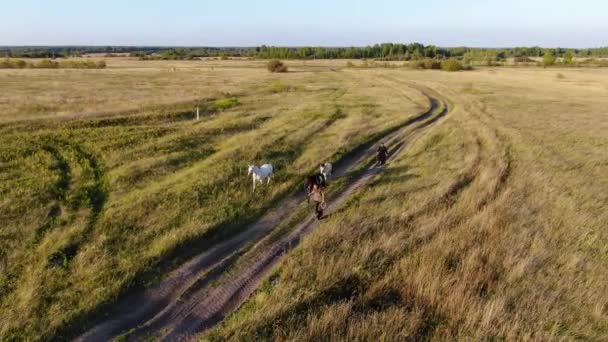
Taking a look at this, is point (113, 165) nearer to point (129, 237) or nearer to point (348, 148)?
point (129, 237)

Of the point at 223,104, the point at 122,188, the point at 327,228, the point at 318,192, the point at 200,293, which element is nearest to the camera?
the point at 200,293

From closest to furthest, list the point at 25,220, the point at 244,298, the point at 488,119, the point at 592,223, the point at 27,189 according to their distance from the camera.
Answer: the point at 244,298
the point at 25,220
the point at 592,223
the point at 27,189
the point at 488,119

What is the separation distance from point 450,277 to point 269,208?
713 centimetres

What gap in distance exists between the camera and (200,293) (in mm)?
10148

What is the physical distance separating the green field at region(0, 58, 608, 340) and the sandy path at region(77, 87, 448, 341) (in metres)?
0.37

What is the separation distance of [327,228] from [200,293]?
478 cm

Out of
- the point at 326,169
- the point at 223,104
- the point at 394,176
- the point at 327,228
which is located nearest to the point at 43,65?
the point at 223,104

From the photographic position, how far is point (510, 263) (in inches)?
458

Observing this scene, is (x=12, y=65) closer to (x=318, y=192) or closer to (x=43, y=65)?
(x=43, y=65)

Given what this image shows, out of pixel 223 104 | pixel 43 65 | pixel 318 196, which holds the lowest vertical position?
pixel 318 196

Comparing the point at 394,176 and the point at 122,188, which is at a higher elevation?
the point at 394,176

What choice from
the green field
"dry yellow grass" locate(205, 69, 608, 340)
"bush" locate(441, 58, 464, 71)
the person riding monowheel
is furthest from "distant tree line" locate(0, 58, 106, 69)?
the person riding monowheel

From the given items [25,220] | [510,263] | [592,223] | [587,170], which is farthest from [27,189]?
[587,170]

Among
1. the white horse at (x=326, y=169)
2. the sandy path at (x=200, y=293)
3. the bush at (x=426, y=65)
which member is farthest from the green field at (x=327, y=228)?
the bush at (x=426, y=65)
